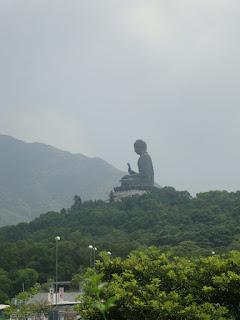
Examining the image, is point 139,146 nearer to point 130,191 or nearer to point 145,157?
point 145,157

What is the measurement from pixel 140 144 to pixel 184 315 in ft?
292

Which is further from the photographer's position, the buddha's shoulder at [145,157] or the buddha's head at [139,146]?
the buddha's head at [139,146]

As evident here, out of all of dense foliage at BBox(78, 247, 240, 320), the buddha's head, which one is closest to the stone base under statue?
the buddha's head

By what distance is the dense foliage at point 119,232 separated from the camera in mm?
58469

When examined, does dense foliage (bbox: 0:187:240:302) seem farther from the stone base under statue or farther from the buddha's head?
the buddha's head

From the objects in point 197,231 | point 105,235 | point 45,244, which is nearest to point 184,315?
point 45,244

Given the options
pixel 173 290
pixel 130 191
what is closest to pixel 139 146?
pixel 130 191

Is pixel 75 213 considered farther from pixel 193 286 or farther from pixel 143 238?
pixel 193 286

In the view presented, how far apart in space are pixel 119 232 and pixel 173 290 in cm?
6364

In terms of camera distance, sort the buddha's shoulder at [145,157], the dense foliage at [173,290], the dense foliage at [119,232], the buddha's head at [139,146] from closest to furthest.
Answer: the dense foliage at [173,290], the dense foliage at [119,232], the buddha's shoulder at [145,157], the buddha's head at [139,146]

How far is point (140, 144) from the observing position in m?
99.7

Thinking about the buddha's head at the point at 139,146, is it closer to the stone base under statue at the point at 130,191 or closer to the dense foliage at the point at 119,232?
the stone base under statue at the point at 130,191

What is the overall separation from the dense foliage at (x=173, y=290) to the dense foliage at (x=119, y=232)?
35257 millimetres

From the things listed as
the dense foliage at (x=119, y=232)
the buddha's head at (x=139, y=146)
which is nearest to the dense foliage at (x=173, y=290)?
the dense foliage at (x=119, y=232)
